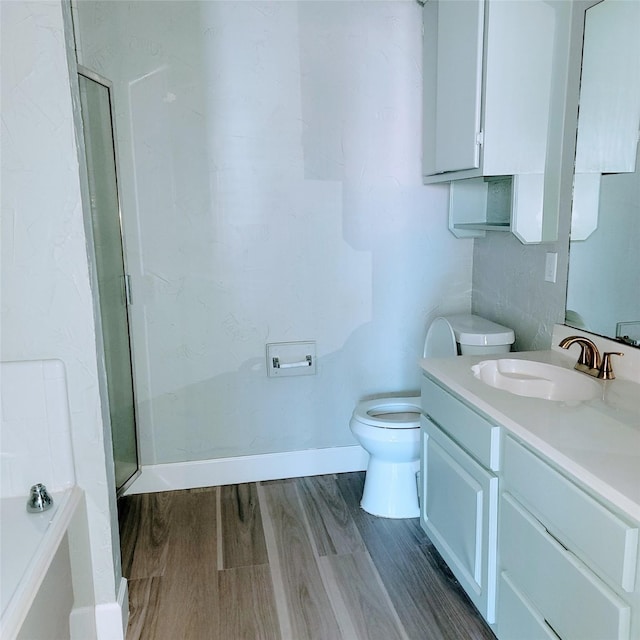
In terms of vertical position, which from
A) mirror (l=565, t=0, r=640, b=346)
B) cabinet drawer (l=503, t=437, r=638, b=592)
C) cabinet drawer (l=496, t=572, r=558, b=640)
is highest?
mirror (l=565, t=0, r=640, b=346)

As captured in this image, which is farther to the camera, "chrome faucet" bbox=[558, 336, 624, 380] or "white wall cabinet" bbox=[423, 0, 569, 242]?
"white wall cabinet" bbox=[423, 0, 569, 242]

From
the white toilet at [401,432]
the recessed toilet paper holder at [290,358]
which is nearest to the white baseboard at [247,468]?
the white toilet at [401,432]

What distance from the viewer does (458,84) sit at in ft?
7.65

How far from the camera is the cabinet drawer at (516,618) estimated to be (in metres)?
1.47

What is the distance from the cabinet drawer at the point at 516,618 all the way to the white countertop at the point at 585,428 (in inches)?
17.5

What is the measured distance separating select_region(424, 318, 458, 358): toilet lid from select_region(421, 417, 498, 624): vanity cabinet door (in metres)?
0.52

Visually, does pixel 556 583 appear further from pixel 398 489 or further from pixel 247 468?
pixel 247 468

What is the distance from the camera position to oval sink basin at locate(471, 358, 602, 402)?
192 centimetres

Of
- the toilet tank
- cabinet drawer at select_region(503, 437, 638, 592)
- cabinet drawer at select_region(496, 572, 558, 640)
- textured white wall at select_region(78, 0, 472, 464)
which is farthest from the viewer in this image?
textured white wall at select_region(78, 0, 472, 464)

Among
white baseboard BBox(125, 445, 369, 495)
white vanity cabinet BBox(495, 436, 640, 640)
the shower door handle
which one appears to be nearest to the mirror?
white vanity cabinet BBox(495, 436, 640, 640)

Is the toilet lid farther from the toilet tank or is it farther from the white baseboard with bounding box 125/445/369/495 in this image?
the white baseboard with bounding box 125/445/369/495

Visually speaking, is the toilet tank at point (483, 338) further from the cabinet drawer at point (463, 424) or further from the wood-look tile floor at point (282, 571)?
the wood-look tile floor at point (282, 571)

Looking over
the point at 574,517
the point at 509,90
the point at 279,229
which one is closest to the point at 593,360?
the point at 574,517

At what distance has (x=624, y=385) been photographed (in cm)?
183
